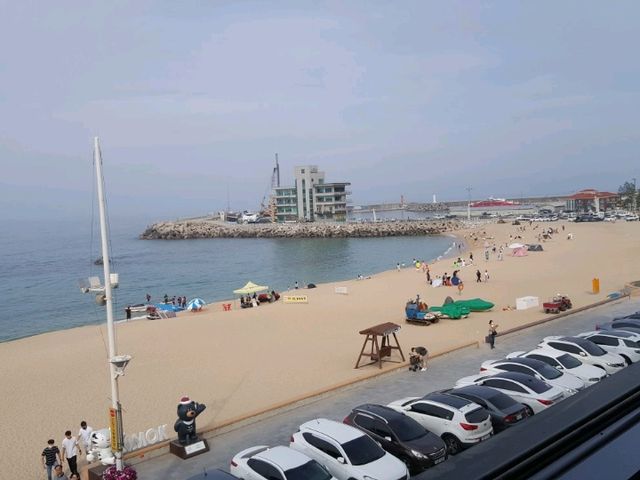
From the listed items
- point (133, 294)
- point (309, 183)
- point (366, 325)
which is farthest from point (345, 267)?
point (309, 183)

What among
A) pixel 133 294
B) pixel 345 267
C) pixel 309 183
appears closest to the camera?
pixel 133 294

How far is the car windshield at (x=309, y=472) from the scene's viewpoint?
828 cm

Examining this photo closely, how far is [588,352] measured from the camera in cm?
1425

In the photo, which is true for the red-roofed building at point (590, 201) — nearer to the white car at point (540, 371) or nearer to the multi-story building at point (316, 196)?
the multi-story building at point (316, 196)

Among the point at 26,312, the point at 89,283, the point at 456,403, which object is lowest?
the point at 26,312

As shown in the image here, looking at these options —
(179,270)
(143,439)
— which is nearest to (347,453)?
(143,439)

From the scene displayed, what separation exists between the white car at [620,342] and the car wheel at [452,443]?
6668 mm

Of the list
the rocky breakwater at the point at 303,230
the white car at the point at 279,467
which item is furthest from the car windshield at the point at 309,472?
the rocky breakwater at the point at 303,230

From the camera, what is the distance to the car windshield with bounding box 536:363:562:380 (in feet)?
41.1

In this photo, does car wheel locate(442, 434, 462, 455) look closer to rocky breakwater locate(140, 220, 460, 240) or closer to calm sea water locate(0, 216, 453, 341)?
calm sea water locate(0, 216, 453, 341)

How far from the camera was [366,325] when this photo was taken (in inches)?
964

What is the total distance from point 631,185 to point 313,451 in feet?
519

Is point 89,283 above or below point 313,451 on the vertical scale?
above

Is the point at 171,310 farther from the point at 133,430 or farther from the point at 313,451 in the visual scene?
the point at 313,451
